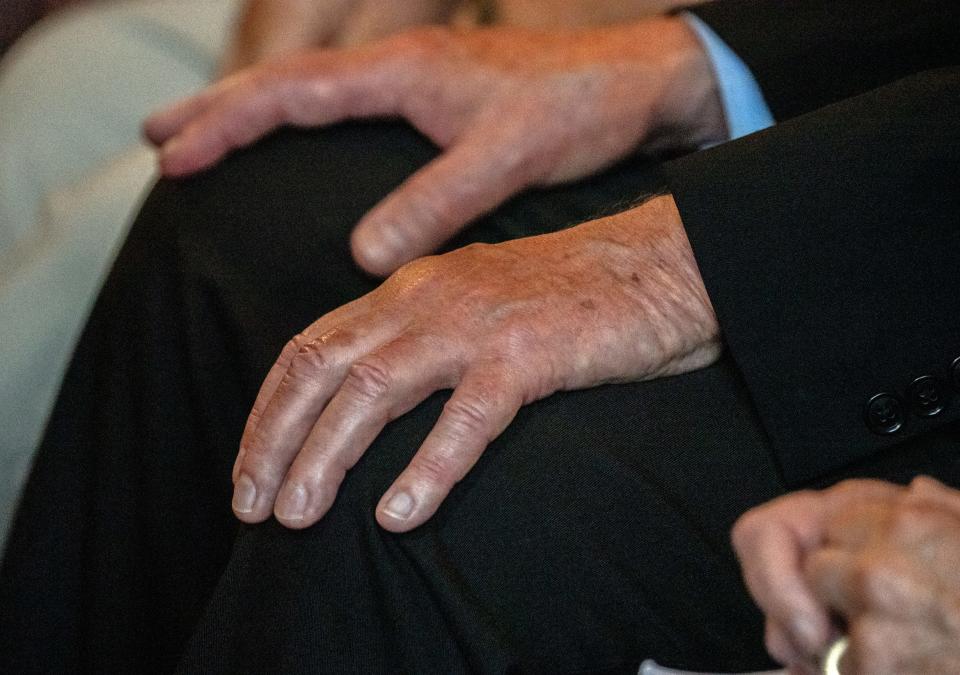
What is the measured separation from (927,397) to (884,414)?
26 mm

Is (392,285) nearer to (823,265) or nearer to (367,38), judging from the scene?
(823,265)

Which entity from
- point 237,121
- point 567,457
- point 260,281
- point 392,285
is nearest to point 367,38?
point 237,121

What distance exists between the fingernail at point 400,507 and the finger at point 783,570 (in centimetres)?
17

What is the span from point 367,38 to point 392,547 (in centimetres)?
71

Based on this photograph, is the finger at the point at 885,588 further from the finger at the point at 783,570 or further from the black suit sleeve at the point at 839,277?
the black suit sleeve at the point at 839,277

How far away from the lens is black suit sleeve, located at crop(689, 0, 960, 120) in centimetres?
75

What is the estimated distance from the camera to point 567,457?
510mm

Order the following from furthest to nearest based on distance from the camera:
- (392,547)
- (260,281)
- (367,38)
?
(367,38), (260,281), (392,547)

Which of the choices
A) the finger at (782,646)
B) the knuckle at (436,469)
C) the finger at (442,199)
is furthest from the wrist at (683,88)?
the finger at (782,646)

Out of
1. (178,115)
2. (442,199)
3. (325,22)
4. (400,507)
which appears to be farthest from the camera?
(325,22)

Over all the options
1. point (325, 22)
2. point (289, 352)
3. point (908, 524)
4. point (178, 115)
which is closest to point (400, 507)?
point (289, 352)

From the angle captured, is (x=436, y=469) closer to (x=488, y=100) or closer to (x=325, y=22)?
(x=488, y=100)

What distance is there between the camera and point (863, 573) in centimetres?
32

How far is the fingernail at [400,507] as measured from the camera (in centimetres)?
49
